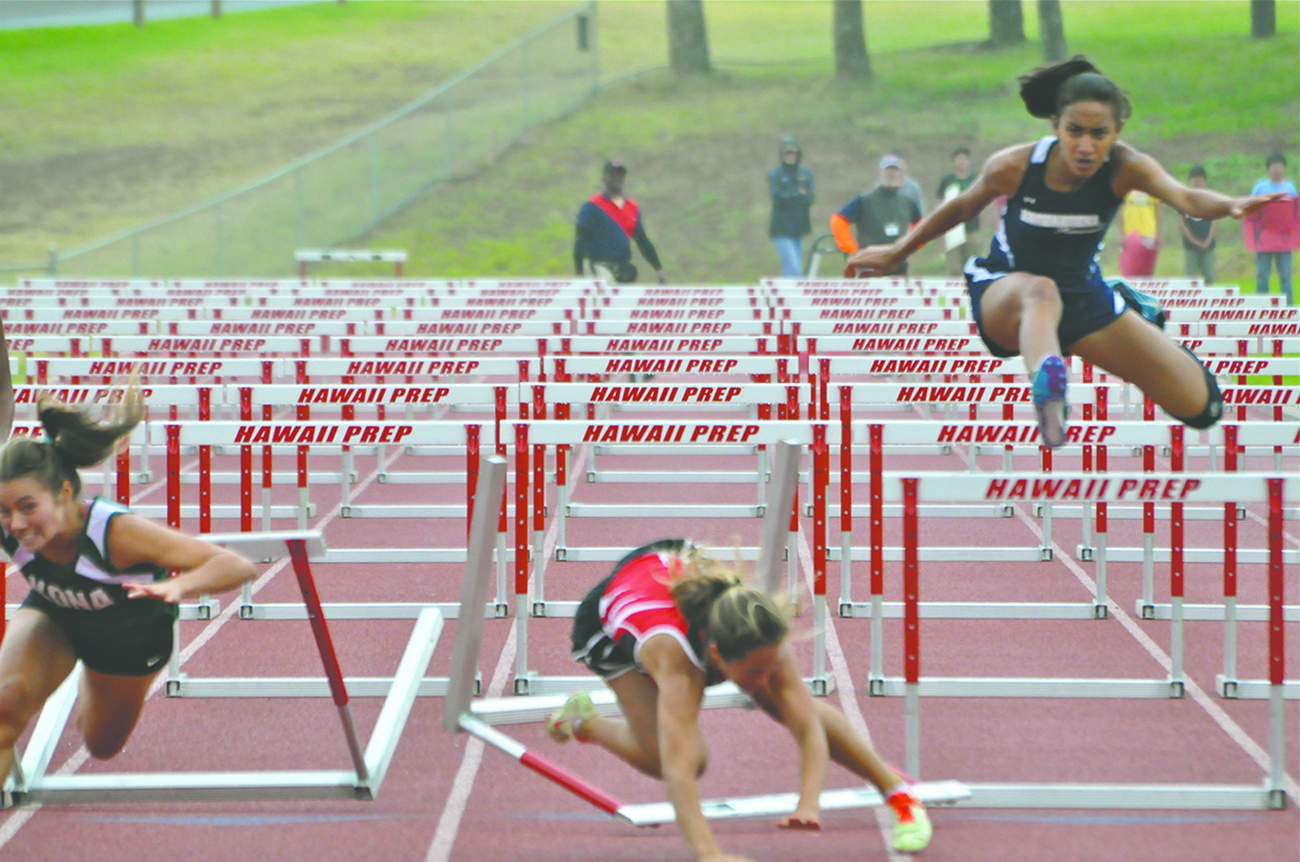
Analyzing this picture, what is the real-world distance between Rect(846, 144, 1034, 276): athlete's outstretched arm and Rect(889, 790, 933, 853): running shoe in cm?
192

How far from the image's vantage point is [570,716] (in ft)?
16.0

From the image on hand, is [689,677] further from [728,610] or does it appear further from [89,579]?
[89,579]

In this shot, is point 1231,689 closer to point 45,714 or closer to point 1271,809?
point 1271,809

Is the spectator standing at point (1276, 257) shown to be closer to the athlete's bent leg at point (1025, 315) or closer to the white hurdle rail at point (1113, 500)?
the athlete's bent leg at point (1025, 315)

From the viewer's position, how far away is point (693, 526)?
970cm

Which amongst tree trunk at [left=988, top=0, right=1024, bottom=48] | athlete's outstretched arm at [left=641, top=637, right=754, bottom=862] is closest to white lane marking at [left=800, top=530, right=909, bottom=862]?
athlete's outstretched arm at [left=641, top=637, right=754, bottom=862]

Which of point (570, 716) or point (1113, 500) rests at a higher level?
point (1113, 500)

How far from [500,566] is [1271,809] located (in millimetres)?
3707

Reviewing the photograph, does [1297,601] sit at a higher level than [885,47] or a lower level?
lower

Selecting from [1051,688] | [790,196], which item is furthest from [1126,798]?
[790,196]

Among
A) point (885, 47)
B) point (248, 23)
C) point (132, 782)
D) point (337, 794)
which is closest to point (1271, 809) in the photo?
point (337, 794)

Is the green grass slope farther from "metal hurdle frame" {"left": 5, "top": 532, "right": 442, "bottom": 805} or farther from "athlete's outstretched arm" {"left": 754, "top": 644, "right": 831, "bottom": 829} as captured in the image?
"athlete's outstretched arm" {"left": 754, "top": 644, "right": 831, "bottom": 829}

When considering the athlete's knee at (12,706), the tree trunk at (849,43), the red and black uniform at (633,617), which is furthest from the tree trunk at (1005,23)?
the athlete's knee at (12,706)

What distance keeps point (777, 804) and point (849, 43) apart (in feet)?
120
